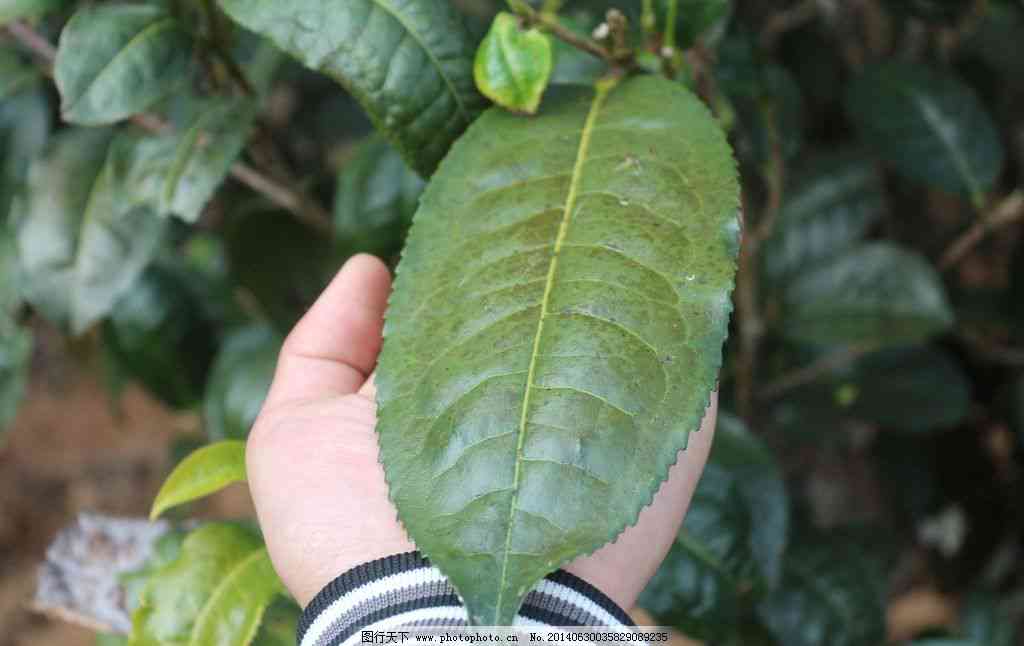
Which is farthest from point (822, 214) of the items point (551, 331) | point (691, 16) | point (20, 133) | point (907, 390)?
point (20, 133)

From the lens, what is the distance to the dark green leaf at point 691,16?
0.92m

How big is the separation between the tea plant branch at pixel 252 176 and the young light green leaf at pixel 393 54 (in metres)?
0.30

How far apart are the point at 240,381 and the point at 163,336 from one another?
9.7 inches

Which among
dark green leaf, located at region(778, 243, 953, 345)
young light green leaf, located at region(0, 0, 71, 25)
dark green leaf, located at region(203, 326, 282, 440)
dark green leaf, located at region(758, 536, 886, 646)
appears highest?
young light green leaf, located at region(0, 0, 71, 25)

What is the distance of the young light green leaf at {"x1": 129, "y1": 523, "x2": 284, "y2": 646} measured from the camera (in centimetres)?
89

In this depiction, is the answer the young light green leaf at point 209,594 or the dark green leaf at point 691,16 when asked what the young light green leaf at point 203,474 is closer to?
the young light green leaf at point 209,594

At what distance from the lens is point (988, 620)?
5.99 ft

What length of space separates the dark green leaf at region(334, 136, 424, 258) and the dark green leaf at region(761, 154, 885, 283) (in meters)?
0.60

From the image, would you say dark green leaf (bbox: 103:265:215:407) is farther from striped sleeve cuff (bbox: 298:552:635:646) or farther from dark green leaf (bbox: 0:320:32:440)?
striped sleeve cuff (bbox: 298:552:635:646)

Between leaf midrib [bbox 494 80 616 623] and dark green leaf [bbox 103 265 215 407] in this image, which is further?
dark green leaf [bbox 103 265 215 407]

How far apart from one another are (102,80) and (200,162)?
12 centimetres

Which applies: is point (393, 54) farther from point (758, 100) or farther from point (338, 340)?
point (758, 100)

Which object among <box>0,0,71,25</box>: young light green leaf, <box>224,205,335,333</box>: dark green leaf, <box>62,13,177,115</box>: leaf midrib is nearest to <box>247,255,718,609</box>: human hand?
<box>62,13,177,115</box>: leaf midrib

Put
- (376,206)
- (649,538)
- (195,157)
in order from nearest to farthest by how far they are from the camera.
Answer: (649,538) < (195,157) < (376,206)
